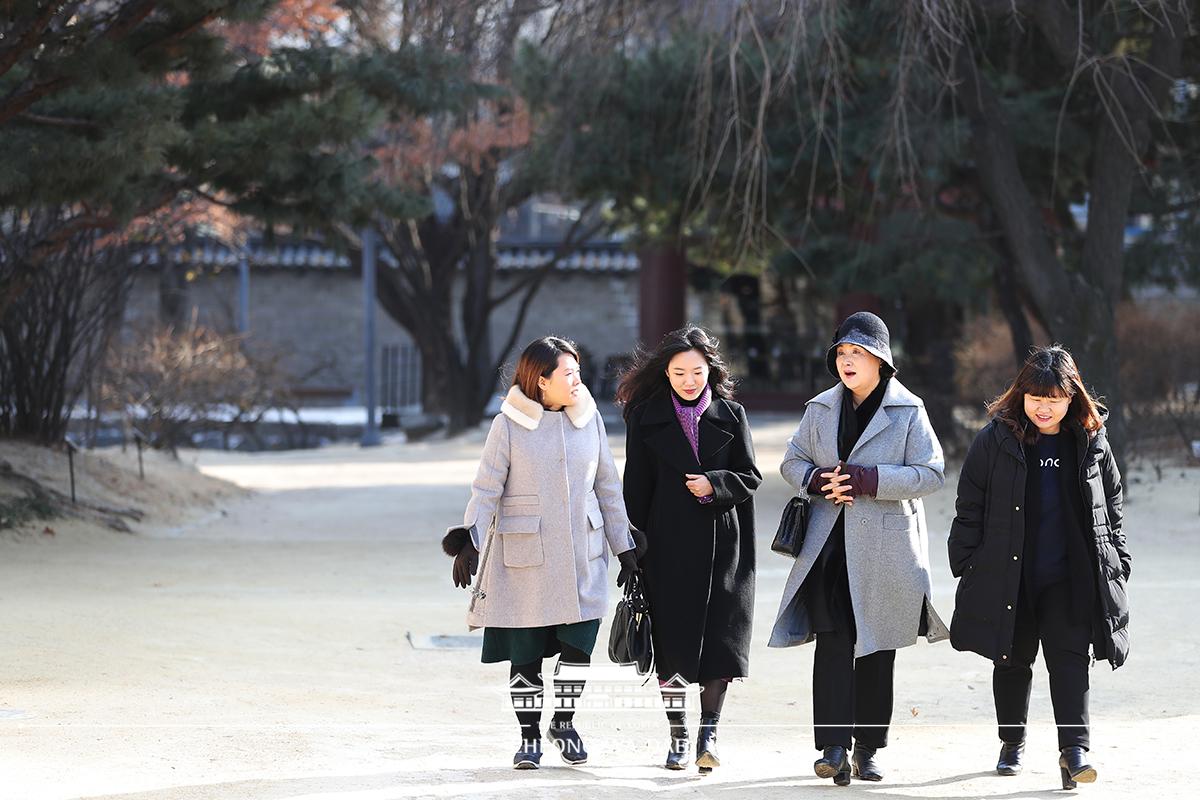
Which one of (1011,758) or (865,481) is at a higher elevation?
(865,481)

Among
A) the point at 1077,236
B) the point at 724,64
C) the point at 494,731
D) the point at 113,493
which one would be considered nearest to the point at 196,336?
the point at 113,493

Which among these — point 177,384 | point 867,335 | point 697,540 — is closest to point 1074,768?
point 697,540

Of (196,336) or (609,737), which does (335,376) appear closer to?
(196,336)

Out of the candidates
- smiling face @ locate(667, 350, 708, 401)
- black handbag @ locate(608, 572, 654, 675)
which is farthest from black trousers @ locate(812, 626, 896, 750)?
smiling face @ locate(667, 350, 708, 401)

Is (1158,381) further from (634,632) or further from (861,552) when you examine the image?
(634,632)

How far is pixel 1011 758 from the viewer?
5191 millimetres

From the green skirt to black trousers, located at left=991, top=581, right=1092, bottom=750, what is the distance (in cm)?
138

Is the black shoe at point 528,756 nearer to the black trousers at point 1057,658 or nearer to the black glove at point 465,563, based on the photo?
the black glove at point 465,563

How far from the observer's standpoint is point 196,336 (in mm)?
18375

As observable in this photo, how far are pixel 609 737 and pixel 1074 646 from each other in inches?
72.1

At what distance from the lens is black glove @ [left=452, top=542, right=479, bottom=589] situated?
513cm

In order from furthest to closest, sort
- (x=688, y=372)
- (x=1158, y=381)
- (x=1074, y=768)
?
1. (x=1158, y=381)
2. (x=688, y=372)
3. (x=1074, y=768)

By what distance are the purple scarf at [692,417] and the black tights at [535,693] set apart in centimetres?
79

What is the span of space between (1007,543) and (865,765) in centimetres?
85
